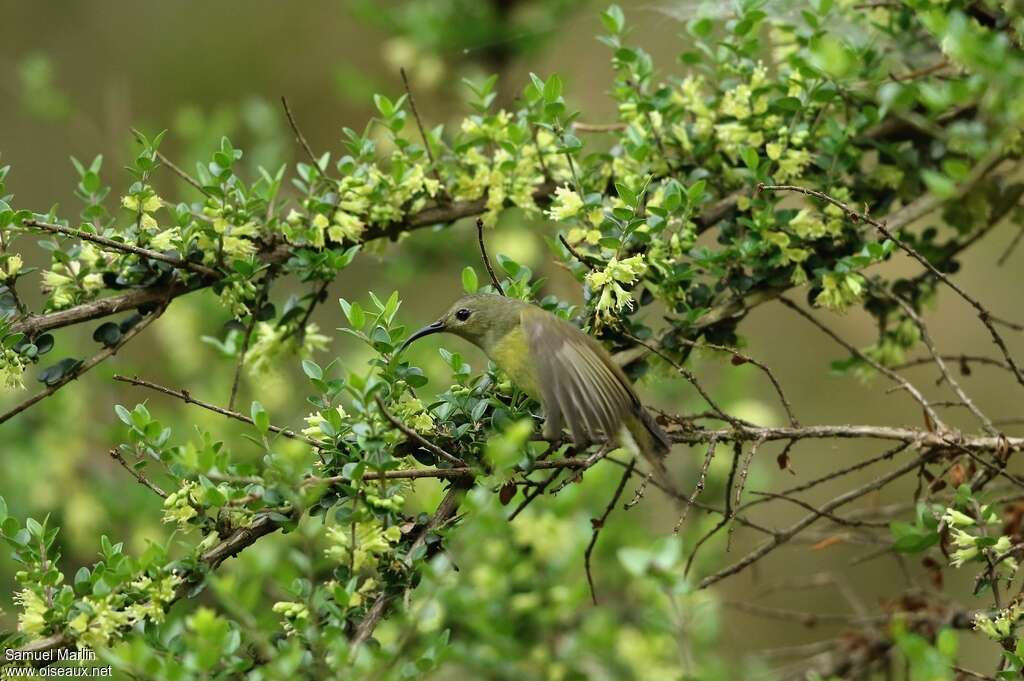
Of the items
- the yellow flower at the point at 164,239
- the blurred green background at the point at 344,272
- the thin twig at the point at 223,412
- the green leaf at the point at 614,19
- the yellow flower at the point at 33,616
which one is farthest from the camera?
the blurred green background at the point at 344,272

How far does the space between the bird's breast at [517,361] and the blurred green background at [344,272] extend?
15.7 inches

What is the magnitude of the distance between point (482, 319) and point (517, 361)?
0.31 m

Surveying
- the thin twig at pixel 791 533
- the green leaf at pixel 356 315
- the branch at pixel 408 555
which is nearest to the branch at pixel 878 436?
the thin twig at pixel 791 533

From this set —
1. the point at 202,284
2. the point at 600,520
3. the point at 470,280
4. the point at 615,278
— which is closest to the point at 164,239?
the point at 202,284

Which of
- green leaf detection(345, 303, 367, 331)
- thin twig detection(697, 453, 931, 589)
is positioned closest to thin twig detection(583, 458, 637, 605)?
thin twig detection(697, 453, 931, 589)

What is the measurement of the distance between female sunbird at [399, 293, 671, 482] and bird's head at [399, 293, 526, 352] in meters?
0.08

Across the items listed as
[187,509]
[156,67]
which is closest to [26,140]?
[156,67]

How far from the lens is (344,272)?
6531 mm

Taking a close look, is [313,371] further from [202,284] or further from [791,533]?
[791,533]

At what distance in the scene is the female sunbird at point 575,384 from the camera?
6.76 feet

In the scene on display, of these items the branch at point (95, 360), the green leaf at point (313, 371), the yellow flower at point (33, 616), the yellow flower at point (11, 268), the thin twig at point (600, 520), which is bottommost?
the yellow flower at point (33, 616)

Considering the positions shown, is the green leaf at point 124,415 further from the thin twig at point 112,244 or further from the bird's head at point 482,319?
the bird's head at point 482,319

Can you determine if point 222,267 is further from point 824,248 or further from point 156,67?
point 156,67

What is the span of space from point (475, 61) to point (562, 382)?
116 inches
